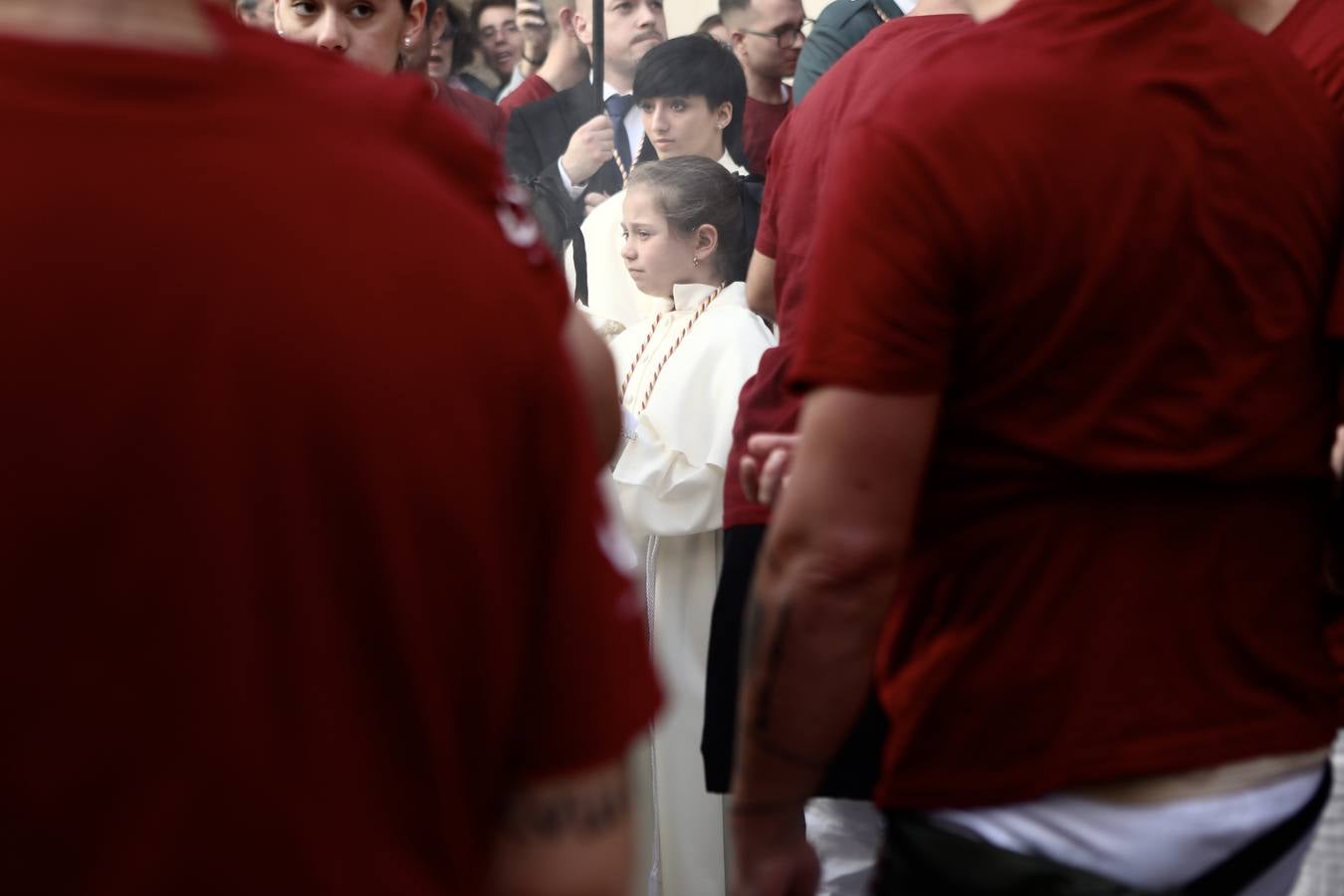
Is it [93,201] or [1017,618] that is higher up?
[93,201]

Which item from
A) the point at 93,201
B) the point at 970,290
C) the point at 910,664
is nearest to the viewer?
the point at 93,201

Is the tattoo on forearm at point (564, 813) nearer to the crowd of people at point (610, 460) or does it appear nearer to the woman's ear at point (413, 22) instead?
the crowd of people at point (610, 460)

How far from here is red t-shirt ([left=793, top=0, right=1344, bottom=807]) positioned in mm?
1448

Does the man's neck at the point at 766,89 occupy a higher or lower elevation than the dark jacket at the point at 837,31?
lower

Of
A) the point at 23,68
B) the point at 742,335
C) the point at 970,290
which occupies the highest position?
the point at 23,68

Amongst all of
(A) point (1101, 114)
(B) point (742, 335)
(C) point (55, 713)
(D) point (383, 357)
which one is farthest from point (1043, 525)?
(B) point (742, 335)

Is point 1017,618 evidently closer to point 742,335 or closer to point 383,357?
point 383,357

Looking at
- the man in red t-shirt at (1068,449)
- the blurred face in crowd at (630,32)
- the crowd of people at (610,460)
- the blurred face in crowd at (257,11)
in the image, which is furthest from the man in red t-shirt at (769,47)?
the man in red t-shirt at (1068,449)

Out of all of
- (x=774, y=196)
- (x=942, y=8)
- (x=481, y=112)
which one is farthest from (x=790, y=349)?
(x=481, y=112)

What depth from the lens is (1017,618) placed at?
4.93 ft

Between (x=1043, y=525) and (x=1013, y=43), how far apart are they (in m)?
0.44

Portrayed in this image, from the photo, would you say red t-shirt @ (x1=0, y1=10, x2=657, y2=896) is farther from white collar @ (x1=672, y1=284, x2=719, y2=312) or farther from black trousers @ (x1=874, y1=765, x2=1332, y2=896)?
white collar @ (x1=672, y1=284, x2=719, y2=312)

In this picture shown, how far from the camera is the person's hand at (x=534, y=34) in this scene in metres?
4.98

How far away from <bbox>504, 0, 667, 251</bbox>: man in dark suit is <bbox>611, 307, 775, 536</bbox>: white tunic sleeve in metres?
0.90
